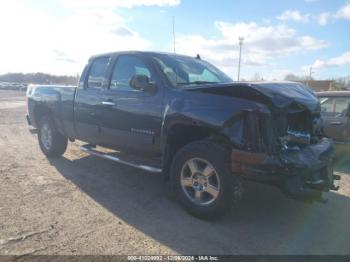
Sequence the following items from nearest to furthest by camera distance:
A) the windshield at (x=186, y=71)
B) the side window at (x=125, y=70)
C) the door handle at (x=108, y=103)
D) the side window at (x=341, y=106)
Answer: the windshield at (x=186, y=71) → the side window at (x=125, y=70) → the door handle at (x=108, y=103) → the side window at (x=341, y=106)

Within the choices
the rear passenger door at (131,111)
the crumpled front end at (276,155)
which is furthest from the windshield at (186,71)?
the crumpled front end at (276,155)

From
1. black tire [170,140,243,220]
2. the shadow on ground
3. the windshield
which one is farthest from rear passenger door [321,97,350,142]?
black tire [170,140,243,220]

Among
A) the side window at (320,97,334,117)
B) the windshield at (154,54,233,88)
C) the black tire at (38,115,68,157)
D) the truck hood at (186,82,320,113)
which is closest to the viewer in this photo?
the truck hood at (186,82,320,113)

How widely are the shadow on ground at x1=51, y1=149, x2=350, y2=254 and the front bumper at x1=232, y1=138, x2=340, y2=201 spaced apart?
48 cm

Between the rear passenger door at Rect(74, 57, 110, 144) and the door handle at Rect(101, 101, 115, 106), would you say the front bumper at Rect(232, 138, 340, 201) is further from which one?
the rear passenger door at Rect(74, 57, 110, 144)

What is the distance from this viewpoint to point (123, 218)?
4.43m

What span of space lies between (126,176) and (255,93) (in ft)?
9.98

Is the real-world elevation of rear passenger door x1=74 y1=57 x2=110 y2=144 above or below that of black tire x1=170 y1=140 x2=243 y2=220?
above

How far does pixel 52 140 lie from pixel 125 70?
2.72m

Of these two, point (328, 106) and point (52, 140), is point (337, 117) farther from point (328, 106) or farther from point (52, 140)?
point (52, 140)

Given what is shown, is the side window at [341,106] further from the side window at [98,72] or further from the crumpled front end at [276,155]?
the side window at [98,72]

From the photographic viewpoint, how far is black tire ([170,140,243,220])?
4.14m

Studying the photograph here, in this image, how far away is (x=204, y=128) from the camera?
4.49m

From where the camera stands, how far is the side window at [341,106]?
763 centimetres
